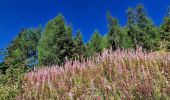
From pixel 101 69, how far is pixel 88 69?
590 mm

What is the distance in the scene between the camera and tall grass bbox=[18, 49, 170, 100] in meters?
4.08

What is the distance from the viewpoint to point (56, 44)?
2727 cm

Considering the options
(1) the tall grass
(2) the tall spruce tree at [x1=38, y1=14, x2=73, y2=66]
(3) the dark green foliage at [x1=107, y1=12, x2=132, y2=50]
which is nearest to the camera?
(1) the tall grass

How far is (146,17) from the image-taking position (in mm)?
36594

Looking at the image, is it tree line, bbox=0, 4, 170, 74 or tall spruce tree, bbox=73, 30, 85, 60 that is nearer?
tree line, bbox=0, 4, 170, 74

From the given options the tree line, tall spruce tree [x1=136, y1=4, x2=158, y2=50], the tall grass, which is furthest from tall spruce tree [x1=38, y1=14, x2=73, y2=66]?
the tall grass

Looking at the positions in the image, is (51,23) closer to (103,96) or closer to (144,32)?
(144,32)

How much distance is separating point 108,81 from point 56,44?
72.0 feet

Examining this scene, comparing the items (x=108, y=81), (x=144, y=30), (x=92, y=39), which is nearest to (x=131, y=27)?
(x=144, y=30)

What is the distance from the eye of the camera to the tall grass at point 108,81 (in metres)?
4.08

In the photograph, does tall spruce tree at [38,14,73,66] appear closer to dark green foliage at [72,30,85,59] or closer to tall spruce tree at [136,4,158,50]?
dark green foliage at [72,30,85,59]

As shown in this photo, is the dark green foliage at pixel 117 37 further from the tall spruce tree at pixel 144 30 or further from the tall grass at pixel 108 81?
the tall grass at pixel 108 81

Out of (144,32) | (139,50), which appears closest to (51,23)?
(144,32)

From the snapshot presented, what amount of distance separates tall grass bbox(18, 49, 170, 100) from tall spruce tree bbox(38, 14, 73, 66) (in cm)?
1860
